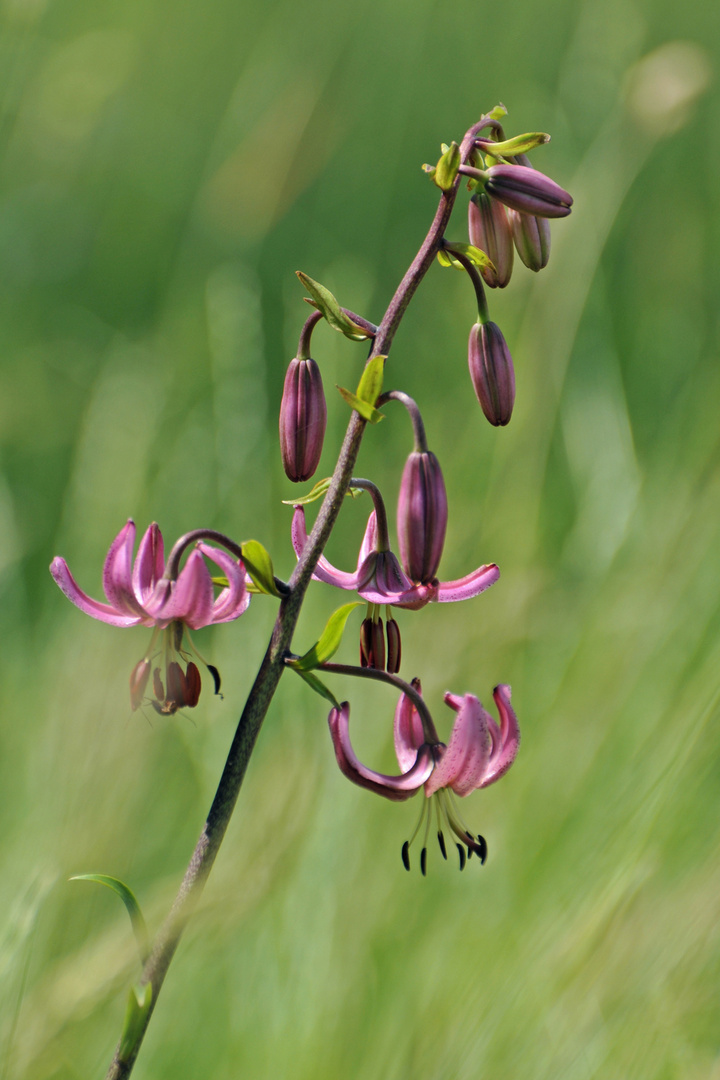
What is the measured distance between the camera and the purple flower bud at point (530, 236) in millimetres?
834

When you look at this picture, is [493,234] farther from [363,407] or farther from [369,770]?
[369,770]

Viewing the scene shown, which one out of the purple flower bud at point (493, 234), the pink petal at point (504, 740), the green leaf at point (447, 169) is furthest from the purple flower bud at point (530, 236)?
the pink petal at point (504, 740)

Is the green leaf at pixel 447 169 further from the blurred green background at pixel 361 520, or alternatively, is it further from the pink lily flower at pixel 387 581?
the blurred green background at pixel 361 520

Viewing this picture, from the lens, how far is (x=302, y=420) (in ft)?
2.69

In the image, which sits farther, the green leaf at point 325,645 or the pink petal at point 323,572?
the pink petal at point 323,572

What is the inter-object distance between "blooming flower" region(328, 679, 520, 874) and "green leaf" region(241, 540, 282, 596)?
99 millimetres

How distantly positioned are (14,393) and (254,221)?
702 millimetres

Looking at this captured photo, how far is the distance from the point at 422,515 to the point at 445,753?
0.18 metres

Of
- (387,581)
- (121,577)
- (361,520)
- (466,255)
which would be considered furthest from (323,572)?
(361,520)

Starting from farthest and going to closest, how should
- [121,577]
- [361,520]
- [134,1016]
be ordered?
[361,520] → [121,577] → [134,1016]

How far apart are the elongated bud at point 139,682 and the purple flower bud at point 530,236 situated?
0.44 meters

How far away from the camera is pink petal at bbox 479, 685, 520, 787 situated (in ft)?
2.57

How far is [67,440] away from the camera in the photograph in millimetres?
2451

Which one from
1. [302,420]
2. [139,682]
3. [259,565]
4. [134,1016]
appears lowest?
[134,1016]
